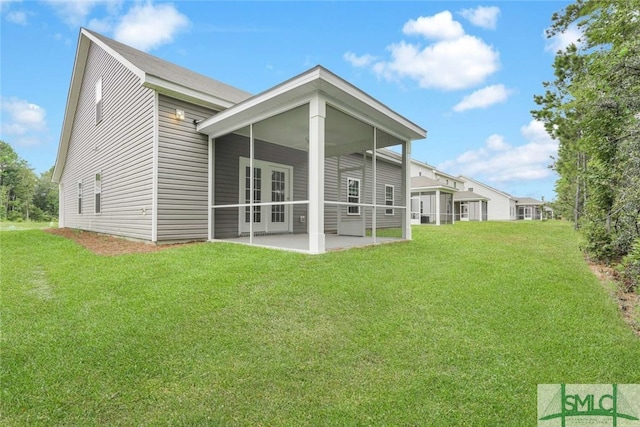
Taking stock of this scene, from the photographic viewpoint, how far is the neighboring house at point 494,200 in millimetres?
34719

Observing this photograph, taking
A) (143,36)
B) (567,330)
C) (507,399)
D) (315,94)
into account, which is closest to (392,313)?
(507,399)

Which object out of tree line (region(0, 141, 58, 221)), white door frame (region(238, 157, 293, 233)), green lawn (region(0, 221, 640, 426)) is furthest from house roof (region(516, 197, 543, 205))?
tree line (region(0, 141, 58, 221))

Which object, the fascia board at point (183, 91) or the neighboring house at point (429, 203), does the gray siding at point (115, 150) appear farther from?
the neighboring house at point (429, 203)

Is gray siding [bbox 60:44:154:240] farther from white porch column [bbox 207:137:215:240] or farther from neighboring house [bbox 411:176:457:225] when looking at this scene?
neighboring house [bbox 411:176:457:225]

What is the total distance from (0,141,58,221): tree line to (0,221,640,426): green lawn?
1602 inches

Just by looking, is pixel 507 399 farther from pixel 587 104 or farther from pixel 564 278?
pixel 587 104

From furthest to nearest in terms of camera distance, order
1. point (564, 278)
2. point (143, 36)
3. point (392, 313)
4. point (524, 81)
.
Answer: point (143, 36) → point (524, 81) → point (564, 278) → point (392, 313)

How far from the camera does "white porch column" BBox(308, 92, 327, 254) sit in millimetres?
5590

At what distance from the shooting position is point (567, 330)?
3160 millimetres

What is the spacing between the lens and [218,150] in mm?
8438

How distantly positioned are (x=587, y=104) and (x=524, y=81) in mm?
7659

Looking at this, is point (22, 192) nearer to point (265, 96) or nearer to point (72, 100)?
point (72, 100)

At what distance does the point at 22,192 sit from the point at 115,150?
38.3 meters

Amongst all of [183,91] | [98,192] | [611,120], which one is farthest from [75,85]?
[611,120]
